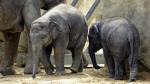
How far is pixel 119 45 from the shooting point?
6012 mm

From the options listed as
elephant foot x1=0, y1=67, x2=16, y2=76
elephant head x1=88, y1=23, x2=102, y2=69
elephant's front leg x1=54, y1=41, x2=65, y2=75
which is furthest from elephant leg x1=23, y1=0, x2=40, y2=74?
elephant head x1=88, y1=23, x2=102, y2=69

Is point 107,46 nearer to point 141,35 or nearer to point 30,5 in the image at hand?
point 141,35

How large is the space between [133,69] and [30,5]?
70.5 inches

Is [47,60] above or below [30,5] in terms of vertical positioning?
below

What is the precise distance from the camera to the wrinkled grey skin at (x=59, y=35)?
19.7ft

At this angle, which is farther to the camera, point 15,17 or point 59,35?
point 15,17

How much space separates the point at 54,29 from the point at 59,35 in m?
0.12

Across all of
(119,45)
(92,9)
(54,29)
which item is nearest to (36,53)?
(54,29)

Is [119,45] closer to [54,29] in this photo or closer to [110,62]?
[110,62]

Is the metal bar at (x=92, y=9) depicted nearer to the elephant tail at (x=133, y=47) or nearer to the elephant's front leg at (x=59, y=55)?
the elephant's front leg at (x=59, y=55)

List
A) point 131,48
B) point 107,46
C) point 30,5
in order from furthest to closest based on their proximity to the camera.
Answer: point 30,5, point 107,46, point 131,48

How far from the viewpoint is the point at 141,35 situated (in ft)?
21.3

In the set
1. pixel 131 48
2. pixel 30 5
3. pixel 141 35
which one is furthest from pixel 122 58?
pixel 30 5

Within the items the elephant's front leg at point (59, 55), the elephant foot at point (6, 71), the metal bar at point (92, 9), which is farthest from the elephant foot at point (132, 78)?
the metal bar at point (92, 9)
